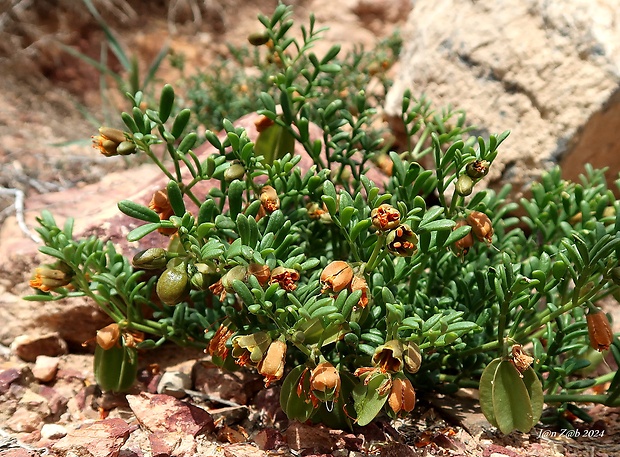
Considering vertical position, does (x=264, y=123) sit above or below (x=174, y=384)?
above

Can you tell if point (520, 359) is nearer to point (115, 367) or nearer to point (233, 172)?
point (233, 172)

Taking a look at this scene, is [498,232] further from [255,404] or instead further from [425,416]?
[255,404]

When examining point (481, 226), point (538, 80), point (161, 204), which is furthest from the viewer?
point (538, 80)

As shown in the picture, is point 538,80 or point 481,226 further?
point 538,80

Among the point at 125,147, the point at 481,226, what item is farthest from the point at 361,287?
the point at 125,147

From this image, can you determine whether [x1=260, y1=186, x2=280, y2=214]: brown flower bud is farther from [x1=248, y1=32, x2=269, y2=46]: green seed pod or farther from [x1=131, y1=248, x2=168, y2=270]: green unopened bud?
[x1=248, y1=32, x2=269, y2=46]: green seed pod

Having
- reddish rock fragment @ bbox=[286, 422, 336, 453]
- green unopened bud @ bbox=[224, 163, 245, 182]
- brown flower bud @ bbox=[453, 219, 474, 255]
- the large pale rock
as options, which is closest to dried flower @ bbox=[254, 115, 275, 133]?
green unopened bud @ bbox=[224, 163, 245, 182]

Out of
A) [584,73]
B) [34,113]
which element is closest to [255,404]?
[584,73]
